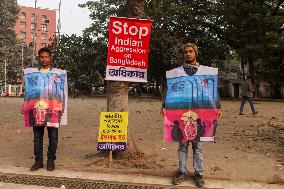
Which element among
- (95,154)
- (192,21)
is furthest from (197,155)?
(192,21)

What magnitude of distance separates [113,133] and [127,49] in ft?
5.02

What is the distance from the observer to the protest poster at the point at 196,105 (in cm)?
630

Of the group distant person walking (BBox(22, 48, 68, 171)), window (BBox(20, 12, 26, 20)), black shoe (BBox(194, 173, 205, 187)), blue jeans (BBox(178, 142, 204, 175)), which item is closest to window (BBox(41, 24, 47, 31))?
window (BBox(20, 12, 26, 20))

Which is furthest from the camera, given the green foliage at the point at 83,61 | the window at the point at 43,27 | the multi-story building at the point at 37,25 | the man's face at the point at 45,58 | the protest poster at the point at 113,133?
the window at the point at 43,27

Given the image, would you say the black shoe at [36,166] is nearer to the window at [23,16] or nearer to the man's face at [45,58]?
the man's face at [45,58]

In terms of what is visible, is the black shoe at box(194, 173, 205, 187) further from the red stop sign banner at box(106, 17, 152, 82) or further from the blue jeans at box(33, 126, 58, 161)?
the blue jeans at box(33, 126, 58, 161)

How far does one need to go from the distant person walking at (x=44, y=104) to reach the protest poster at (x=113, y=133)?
694mm

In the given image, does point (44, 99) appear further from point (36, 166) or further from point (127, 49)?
point (127, 49)

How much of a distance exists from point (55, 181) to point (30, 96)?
1595 mm

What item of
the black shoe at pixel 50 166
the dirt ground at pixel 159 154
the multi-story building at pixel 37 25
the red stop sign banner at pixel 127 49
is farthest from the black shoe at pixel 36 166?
the multi-story building at pixel 37 25

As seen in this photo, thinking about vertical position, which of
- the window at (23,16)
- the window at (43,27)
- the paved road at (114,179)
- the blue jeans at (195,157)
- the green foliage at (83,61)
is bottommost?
the paved road at (114,179)

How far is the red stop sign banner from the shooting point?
7.57m

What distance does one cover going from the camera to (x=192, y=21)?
3759 cm

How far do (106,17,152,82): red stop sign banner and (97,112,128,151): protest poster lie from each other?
0.77m
